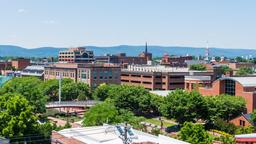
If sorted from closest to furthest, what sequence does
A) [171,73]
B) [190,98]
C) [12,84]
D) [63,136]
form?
[63,136] < [190,98] < [12,84] < [171,73]

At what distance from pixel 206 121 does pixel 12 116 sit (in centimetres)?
3636

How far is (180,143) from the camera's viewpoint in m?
Result: 41.4

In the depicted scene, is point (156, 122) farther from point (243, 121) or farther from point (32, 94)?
point (32, 94)

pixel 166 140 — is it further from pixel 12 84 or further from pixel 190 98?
pixel 12 84

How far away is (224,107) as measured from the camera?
250ft

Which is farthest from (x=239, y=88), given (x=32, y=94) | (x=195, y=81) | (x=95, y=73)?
(x=95, y=73)

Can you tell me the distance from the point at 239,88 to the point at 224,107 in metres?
10.4

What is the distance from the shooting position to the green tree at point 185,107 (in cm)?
7338

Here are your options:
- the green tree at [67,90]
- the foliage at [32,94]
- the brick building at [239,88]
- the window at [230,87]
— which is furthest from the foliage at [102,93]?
the window at [230,87]

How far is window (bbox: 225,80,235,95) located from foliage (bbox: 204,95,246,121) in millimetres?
8404

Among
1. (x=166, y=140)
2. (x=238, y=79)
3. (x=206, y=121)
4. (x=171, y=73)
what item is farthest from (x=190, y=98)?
(x=171, y=73)

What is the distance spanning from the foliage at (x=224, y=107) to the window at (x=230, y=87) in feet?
27.6

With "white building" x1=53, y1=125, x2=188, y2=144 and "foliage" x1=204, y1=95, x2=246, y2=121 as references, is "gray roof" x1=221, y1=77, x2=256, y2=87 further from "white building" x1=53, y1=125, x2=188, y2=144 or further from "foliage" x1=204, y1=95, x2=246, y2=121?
"white building" x1=53, y1=125, x2=188, y2=144

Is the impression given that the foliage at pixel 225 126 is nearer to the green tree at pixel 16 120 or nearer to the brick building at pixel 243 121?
the brick building at pixel 243 121
